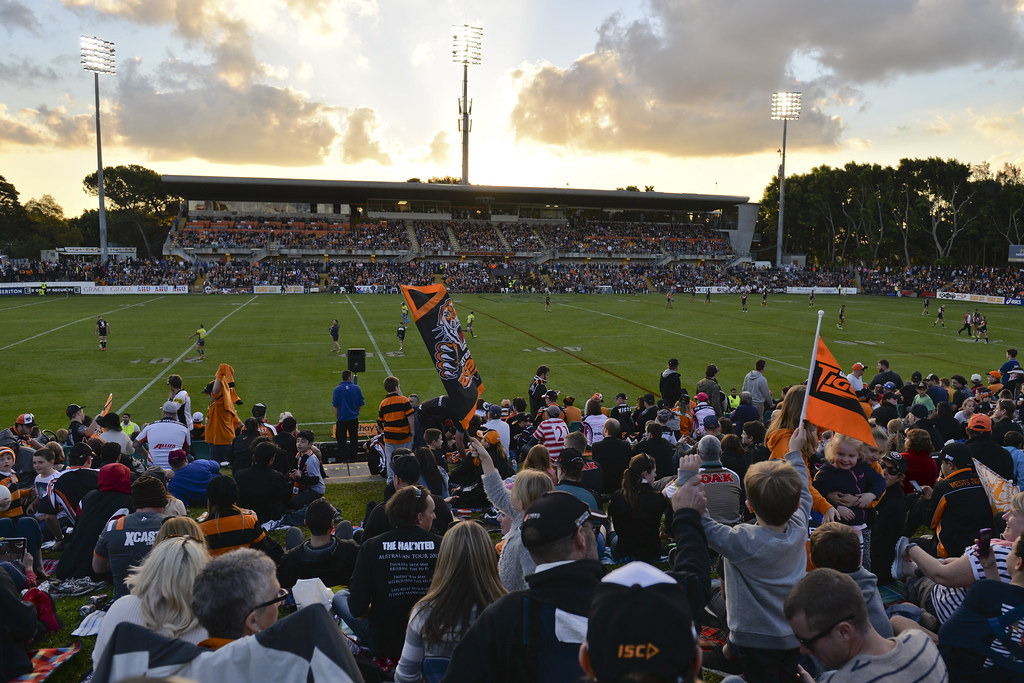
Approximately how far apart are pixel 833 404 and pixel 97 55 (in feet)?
264

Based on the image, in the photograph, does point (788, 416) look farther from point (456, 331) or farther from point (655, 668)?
point (655, 668)

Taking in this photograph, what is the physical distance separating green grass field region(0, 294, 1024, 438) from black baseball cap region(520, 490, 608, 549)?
49.6ft

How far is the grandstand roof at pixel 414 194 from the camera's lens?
78.8m

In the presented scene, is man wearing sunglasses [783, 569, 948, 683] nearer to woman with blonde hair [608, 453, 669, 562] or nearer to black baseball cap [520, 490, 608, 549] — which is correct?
black baseball cap [520, 490, 608, 549]

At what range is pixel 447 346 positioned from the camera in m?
8.65

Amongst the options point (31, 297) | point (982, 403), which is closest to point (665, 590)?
point (982, 403)

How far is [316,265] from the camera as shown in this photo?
77438mm

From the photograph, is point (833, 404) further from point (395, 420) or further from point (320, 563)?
point (395, 420)

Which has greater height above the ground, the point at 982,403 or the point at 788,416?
the point at 788,416

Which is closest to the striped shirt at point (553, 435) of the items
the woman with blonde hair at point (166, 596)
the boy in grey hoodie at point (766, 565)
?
the boy in grey hoodie at point (766, 565)

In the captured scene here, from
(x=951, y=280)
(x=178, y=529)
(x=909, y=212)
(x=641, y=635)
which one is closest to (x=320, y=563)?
(x=178, y=529)

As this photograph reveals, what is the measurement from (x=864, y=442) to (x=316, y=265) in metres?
77.3

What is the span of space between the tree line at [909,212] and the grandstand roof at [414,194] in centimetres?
1255

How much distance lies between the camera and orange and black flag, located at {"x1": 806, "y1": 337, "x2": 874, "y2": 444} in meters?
5.33
